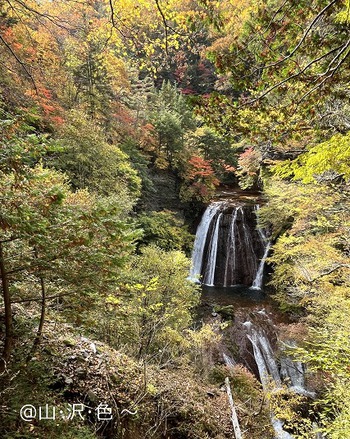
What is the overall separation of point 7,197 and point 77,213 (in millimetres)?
586

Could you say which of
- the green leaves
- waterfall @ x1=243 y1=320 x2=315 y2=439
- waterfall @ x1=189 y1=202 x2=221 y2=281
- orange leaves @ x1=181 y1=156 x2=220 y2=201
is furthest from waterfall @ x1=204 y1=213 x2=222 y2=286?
the green leaves

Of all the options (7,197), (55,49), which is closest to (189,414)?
(7,197)

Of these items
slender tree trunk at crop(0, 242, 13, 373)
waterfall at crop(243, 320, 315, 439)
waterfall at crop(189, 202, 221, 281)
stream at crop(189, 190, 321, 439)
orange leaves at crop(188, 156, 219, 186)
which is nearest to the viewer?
slender tree trunk at crop(0, 242, 13, 373)

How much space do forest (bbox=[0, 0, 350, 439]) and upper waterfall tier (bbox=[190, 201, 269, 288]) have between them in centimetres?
15

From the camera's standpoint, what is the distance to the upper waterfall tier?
16.1 m

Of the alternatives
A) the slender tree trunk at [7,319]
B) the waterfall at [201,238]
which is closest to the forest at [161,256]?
the slender tree trunk at [7,319]

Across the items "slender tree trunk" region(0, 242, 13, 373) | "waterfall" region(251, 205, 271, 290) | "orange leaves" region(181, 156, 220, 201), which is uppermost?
"orange leaves" region(181, 156, 220, 201)

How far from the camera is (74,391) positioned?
3.61m

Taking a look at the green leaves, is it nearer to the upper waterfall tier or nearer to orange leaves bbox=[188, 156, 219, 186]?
the upper waterfall tier

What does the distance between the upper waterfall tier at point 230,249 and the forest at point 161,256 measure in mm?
147

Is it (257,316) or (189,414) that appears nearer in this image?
(189,414)

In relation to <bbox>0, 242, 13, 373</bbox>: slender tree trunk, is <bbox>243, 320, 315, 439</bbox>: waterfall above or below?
below

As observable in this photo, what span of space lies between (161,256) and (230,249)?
28.7 ft

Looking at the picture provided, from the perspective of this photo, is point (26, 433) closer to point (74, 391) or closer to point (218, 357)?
point (74, 391)
